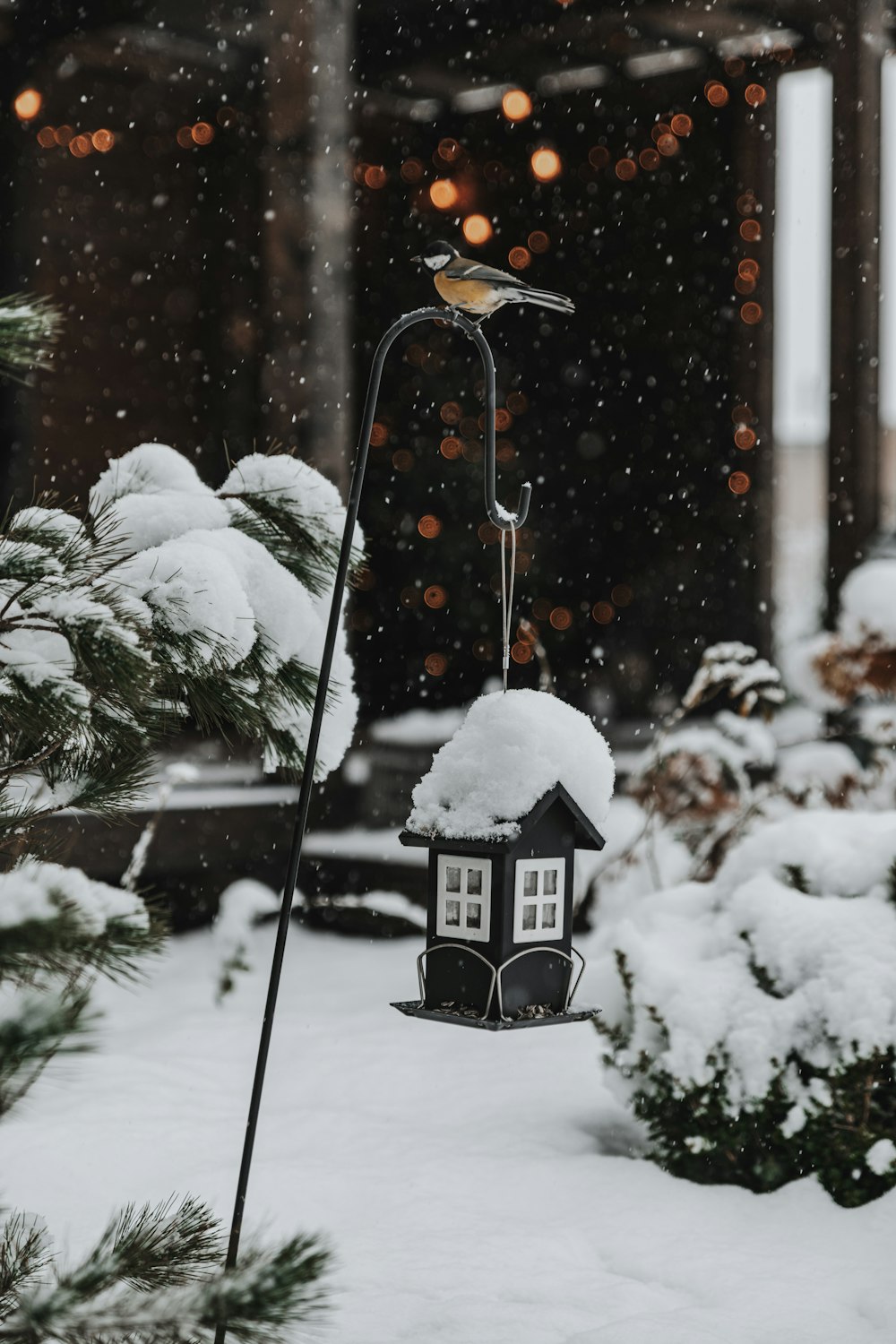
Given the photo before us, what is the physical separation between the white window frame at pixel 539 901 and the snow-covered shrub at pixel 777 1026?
1.27 metres

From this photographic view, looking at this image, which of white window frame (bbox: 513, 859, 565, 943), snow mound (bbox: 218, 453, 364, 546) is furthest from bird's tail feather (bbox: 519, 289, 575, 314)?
white window frame (bbox: 513, 859, 565, 943)

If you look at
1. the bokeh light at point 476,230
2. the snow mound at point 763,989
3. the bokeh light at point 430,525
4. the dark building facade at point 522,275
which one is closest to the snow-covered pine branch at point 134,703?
the snow mound at point 763,989

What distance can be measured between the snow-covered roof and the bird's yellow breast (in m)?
0.57

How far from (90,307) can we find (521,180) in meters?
2.64

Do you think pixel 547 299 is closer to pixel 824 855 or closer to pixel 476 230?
pixel 824 855

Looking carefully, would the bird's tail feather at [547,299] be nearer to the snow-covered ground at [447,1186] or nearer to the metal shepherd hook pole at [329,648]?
the metal shepherd hook pole at [329,648]

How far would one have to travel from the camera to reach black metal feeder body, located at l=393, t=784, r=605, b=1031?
2.01 meters

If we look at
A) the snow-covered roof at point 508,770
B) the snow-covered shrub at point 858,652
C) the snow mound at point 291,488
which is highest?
the snow-covered shrub at point 858,652

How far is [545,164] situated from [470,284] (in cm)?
669

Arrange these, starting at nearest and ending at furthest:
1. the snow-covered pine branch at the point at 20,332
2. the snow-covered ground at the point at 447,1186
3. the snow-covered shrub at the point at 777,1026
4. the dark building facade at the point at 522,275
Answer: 1. the snow-covered pine branch at the point at 20,332
2. the snow-covered ground at the point at 447,1186
3. the snow-covered shrub at the point at 777,1026
4. the dark building facade at the point at 522,275

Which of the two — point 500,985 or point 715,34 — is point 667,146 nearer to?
point 715,34

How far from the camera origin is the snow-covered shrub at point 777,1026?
3125 millimetres

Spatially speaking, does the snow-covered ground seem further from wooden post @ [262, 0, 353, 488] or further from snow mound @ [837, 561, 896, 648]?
wooden post @ [262, 0, 353, 488]

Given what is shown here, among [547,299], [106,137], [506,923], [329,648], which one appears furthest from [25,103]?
[506,923]
